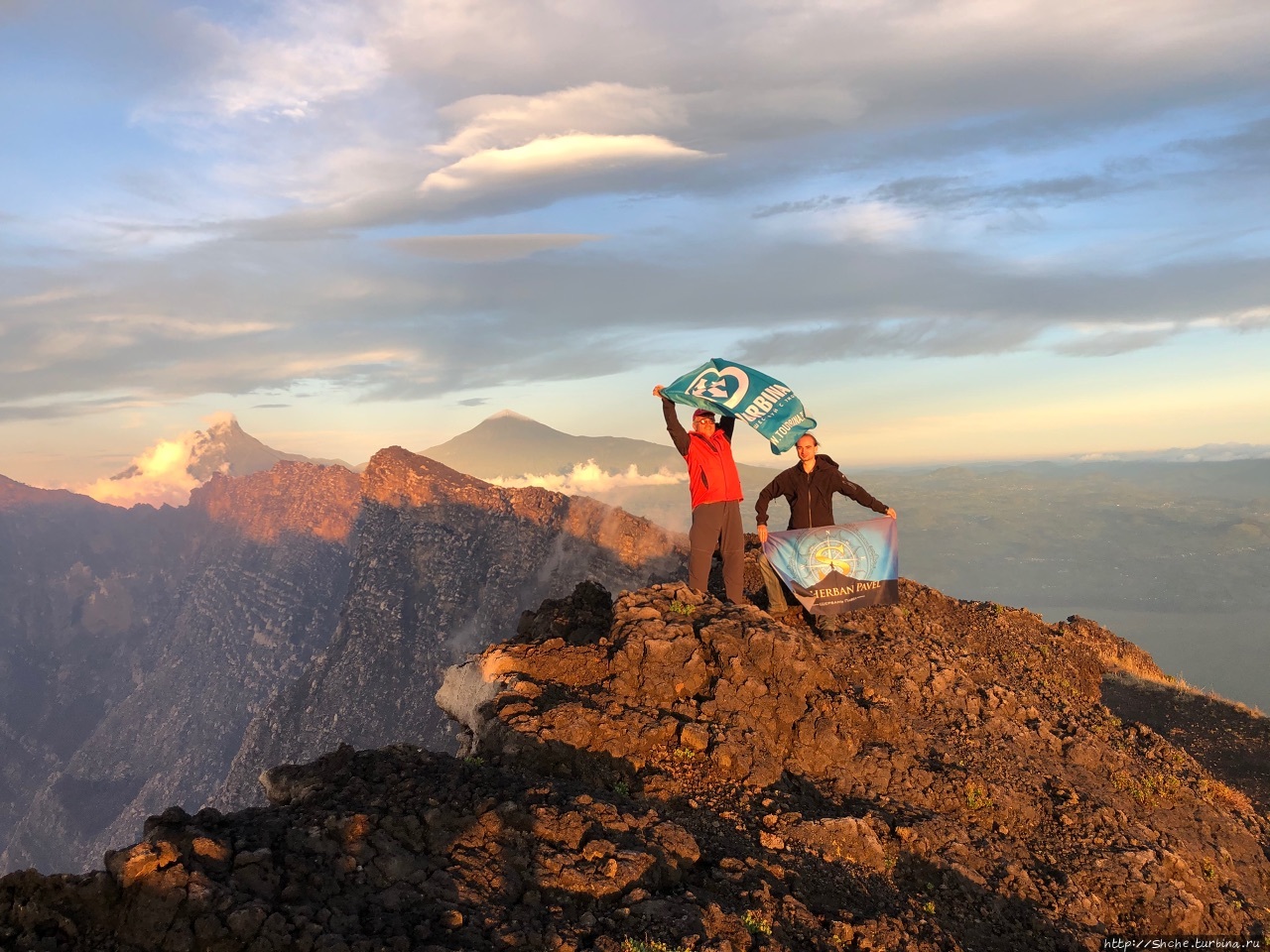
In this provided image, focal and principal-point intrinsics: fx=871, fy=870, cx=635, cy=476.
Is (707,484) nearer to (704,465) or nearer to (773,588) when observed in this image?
(704,465)

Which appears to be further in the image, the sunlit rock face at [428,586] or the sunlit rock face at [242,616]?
the sunlit rock face at [242,616]

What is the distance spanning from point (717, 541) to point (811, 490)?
1.58 m

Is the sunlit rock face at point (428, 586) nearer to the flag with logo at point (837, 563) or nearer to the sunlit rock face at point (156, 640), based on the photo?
the sunlit rock face at point (156, 640)

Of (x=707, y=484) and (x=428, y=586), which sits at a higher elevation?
(x=707, y=484)

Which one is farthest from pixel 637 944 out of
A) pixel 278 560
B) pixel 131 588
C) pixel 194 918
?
pixel 131 588

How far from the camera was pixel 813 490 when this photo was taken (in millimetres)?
12844

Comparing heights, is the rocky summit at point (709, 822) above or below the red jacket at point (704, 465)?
below

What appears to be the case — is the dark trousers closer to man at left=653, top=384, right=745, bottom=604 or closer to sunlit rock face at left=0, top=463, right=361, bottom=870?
man at left=653, top=384, right=745, bottom=604

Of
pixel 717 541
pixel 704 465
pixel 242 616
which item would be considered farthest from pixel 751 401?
pixel 242 616

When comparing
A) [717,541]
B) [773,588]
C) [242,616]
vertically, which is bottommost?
[242,616]

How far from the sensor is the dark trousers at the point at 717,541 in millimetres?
12422

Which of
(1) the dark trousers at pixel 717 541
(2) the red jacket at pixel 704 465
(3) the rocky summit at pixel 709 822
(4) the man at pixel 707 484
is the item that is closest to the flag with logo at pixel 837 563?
(3) the rocky summit at pixel 709 822

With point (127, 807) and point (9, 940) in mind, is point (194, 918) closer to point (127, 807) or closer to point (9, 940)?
point (9, 940)

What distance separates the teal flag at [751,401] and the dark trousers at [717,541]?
1244 mm
